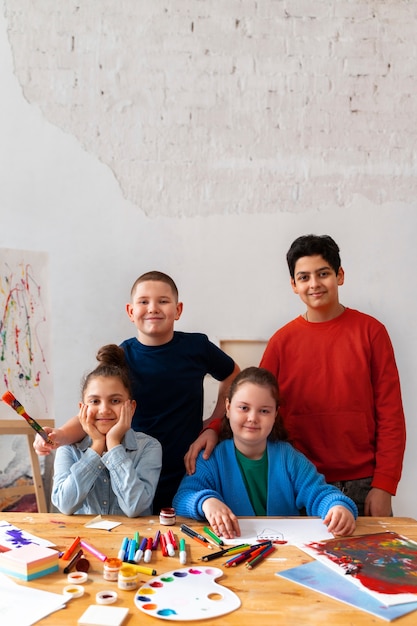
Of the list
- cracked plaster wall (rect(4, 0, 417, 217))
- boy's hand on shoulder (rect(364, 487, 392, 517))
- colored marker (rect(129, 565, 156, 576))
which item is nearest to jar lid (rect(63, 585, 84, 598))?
colored marker (rect(129, 565, 156, 576))

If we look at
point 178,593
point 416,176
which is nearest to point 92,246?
point 416,176

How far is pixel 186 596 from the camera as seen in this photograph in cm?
102

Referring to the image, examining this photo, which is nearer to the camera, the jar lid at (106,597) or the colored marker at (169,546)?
the jar lid at (106,597)

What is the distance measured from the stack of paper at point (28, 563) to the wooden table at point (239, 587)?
1cm

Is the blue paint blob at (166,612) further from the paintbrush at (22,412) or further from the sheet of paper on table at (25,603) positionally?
the paintbrush at (22,412)

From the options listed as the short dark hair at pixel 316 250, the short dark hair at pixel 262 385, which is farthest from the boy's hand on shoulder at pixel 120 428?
the short dark hair at pixel 316 250


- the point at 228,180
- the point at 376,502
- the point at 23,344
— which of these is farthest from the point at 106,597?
the point at 228,180

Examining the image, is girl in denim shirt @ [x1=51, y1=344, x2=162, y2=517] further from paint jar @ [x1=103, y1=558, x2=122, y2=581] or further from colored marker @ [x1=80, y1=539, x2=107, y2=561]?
paint jar @ [x1=103, y1=558, x2=122, y2=581]

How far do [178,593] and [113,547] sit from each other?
0.88 ft

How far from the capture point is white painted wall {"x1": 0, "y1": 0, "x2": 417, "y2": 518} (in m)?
2.51

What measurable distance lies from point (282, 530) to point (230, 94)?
1839mm

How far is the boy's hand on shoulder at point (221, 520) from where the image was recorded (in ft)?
4.40

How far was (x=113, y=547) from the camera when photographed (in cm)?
126

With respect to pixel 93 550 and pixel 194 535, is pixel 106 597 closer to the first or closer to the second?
pixel 93 550
